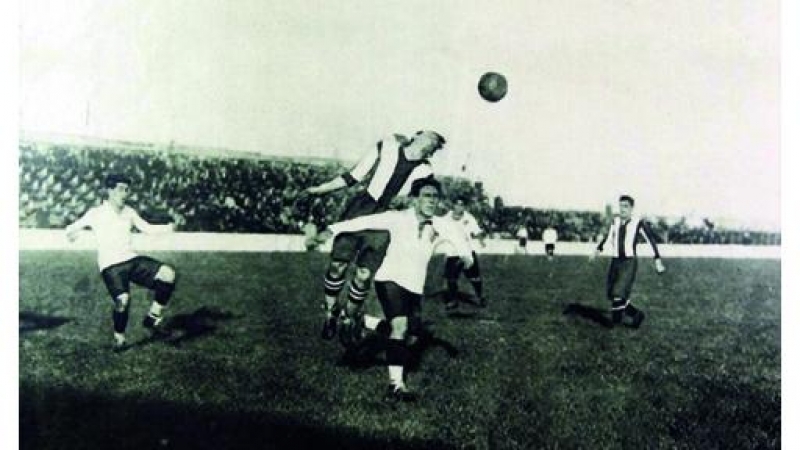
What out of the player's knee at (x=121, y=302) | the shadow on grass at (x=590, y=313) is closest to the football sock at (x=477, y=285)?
the shadow on grass at (x=590, y=313)

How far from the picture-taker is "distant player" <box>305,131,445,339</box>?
554 centimetres

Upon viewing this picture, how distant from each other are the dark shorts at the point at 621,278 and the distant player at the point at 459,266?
4.08 feet

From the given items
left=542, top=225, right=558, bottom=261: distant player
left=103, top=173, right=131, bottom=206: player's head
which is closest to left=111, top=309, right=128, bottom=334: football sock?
left=103, top=173, right=131, bottom=206: player's head

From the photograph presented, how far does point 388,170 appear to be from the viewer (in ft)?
18.4

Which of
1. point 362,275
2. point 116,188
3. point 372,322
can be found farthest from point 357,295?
point 116,188

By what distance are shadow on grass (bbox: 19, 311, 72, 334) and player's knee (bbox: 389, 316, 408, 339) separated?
7.59ft

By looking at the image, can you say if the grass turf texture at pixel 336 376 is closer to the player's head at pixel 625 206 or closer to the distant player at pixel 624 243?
the distant player at pixel 624 243

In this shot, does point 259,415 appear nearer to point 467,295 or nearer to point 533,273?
point 467,295

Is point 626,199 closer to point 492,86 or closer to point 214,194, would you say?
point 492,86

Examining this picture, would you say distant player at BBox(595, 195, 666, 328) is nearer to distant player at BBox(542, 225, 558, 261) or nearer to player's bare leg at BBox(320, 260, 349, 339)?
player's bare leg at BBox(320, 260, 349, 339)

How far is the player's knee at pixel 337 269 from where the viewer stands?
5.80m

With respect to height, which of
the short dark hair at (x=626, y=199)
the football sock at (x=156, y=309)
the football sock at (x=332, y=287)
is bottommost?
the football sock at (x=156, y=309)

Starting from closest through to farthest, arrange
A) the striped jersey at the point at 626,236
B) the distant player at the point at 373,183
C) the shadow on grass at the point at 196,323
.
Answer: the shadow on grass at the point at 196,323, the distant player at the point at 373,183, the striped jersey at the point at 626,236

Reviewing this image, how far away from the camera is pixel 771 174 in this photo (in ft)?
20.8
